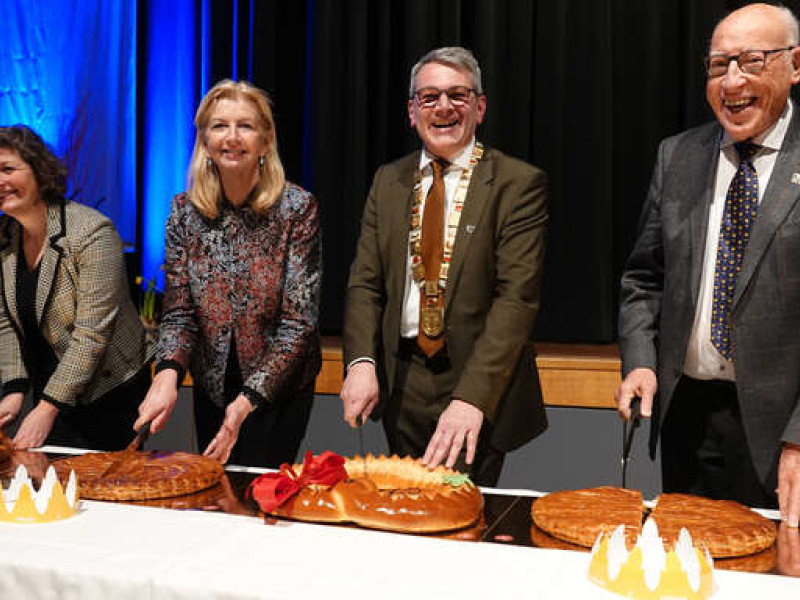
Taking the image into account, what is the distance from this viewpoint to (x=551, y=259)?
4.27 metres

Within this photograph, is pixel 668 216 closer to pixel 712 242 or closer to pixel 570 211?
pixel 712 242

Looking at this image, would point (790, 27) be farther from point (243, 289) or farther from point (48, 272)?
point (48, 272)

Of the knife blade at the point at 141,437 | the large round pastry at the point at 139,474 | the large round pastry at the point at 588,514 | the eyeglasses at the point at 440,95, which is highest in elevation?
the eyeglasses at the point at 440,95

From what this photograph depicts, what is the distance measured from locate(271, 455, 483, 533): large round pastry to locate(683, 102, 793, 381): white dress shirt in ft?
2.04

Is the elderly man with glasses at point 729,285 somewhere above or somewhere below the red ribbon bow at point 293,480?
above

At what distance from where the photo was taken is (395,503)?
58.7 inches

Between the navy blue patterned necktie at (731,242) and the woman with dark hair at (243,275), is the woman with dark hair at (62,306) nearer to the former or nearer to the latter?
the woman with dark hair at (243,275)

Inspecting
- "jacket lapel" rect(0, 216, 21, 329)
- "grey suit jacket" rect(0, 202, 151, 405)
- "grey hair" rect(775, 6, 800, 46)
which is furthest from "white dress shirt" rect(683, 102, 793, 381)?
"jacket lapel" rect(0, 216, 21, 329)

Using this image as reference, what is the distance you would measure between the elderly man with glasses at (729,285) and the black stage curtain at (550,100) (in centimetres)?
221

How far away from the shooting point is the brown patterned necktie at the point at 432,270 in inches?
84.1

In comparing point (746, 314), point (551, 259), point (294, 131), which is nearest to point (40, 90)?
point (294, 131)

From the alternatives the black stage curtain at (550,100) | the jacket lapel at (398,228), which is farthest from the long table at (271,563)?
the black stage curtain at (550,100)

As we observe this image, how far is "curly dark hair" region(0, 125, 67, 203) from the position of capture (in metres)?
2.42

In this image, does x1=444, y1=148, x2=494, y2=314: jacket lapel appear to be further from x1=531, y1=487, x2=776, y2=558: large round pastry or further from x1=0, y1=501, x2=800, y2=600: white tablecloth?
x1=0, y1=501, x2=800, y2=600: white tablecloth
